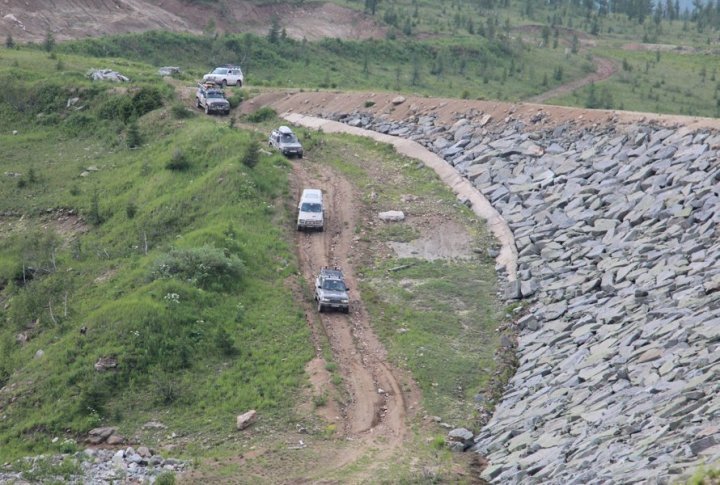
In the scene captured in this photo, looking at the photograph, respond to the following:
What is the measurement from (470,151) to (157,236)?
52.1 ft

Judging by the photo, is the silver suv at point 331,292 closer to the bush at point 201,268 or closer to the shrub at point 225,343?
the bush at point 201,268

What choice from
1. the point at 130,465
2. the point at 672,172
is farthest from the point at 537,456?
the point at 672,172

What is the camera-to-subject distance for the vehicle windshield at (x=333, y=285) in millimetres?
38969

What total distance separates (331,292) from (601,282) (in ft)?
29.3

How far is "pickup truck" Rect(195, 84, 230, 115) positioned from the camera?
6241 centimetres

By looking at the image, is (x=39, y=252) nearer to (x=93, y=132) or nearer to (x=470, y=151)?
(x=93, y=132)

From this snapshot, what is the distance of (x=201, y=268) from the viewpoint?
1534 inches

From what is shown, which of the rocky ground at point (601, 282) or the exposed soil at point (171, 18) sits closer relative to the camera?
the rocky ground at point (601, 282)

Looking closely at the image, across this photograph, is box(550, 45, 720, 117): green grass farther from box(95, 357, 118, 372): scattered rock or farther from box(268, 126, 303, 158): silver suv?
box(95, 357, 118, 372): scattered rock

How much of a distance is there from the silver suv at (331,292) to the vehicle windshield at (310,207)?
21.9 ft

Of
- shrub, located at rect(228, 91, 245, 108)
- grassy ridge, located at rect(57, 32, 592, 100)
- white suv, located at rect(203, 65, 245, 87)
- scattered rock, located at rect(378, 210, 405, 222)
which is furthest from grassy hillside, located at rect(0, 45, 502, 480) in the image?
grassy ridge, located at rect(57, 32, 592, 100)

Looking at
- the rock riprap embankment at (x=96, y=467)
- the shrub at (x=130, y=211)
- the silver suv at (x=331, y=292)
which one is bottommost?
the rock riprap embankment at (x=96, y=467)

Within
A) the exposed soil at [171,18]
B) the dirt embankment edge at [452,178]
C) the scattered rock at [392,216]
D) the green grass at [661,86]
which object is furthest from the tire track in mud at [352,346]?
the exposed soil at [171,18]

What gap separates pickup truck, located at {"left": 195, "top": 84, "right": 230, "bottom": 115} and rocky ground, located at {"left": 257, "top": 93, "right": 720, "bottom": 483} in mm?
9217
